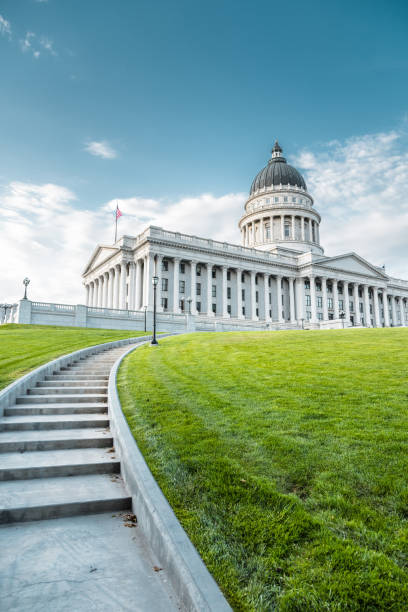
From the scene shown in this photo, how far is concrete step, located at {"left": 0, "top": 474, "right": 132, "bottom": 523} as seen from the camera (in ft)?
16.4

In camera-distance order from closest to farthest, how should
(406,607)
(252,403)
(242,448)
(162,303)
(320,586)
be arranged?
(406,607) → (320,586) → (242,448) → (252,403) → (162,303)

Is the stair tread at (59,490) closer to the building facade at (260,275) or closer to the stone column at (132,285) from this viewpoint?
the building facade at (260,275)

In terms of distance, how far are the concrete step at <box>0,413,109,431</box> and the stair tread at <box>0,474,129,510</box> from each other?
2211 mm

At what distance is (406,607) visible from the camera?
2.96 metres

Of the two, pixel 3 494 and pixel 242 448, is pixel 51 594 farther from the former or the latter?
pixel 242 448

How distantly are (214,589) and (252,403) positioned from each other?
5323 mm

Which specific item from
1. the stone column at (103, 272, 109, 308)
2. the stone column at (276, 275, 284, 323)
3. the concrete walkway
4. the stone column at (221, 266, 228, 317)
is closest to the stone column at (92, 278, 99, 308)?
the stone column at (103, 272, 109, 308)

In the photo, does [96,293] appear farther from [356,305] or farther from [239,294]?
[356,305]

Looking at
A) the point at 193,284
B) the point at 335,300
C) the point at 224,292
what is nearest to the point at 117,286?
the point at 193,284

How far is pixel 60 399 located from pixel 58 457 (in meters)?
3.52

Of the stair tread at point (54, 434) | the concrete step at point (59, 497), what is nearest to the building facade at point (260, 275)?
the stair tread at point (54, 434)

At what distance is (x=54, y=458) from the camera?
264 inches

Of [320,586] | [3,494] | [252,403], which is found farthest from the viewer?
[252,403]

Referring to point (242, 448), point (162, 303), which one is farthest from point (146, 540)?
point (162, 303)
